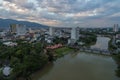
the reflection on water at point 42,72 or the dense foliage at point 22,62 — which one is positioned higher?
the dense foliage at point 22,62

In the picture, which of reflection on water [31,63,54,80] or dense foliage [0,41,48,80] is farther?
reflection on water [31,63,54,80]

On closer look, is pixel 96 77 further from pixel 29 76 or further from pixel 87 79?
pixel 29 76

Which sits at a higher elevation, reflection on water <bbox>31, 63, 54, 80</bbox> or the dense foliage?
the dense foliage

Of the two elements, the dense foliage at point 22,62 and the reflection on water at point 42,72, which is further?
the reflection on water at point 42,72

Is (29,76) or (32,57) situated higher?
(32,57)

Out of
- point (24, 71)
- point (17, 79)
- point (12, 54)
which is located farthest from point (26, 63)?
point (12, 54)

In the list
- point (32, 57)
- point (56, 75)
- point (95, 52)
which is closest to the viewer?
point (56, 75)

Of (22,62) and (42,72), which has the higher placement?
(22,62)

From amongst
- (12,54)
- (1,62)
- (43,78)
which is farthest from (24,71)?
(12,54)

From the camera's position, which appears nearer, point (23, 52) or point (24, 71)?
point (24, 71)

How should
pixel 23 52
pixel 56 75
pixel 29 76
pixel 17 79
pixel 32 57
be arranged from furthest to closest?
pixel 23 52 < pixel 32 57 < pixel 56 75 < pixel 29 76 < pixel 17 79
